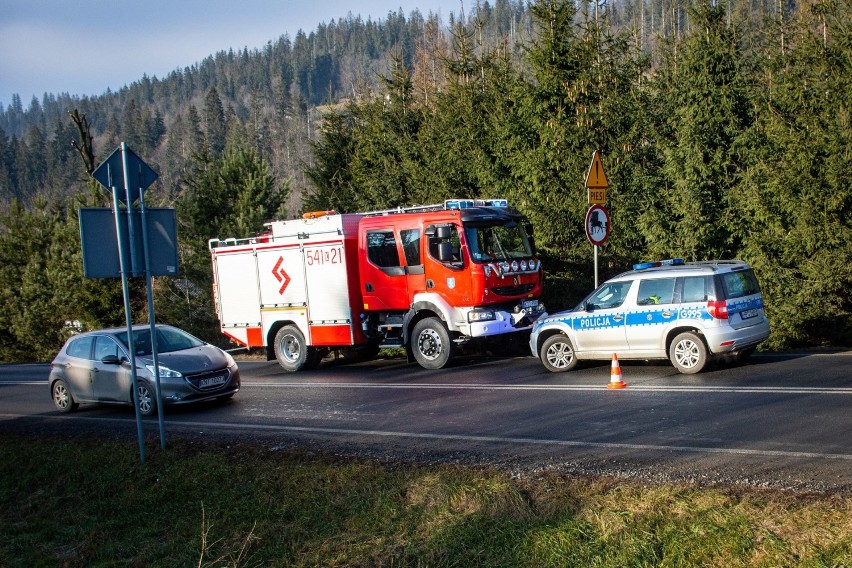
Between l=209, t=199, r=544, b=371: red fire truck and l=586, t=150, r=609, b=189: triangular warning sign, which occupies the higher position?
l=586, t=150, r=609, b=189: triangular warning sign

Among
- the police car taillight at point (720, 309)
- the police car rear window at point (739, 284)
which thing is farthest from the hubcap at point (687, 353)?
the police car rear window at point (739, 284)

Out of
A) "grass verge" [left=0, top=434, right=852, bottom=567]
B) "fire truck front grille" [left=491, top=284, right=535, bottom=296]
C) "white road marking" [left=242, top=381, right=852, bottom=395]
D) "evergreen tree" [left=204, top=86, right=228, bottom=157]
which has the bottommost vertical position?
"grass verge" [left=0, top=434, right=852, bottom=567]

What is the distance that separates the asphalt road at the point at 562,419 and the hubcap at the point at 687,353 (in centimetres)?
26

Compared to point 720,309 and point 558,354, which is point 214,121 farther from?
point 720,309

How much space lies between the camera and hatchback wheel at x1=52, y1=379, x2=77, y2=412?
50.0 ft

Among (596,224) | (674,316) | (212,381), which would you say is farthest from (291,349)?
(674,316)

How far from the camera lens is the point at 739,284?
1320 centimetres

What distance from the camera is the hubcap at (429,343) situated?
1661cm

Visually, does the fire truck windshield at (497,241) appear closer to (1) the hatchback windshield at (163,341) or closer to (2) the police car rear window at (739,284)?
(2) the police car rear window at (739,284)

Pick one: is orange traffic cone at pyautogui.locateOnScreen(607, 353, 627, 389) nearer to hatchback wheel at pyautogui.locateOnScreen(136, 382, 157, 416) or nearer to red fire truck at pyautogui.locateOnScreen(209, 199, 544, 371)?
red fire truck at pyautogui.locateOnScreen(209, 199, 544, 371)

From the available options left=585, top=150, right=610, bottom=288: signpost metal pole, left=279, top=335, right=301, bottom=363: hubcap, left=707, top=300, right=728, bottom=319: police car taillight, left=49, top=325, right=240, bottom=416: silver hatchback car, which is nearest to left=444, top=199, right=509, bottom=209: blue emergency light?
left=585, top=150, right=610, bottom=288: signpost metal pole

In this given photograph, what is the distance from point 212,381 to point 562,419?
646 cm

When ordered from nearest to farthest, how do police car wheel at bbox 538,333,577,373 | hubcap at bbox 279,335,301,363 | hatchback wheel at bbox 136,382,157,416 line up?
hatchback wheel at bbox 136,382,157,416, police car wheel at bbox 538,333,577,373, hubcap at bbox 279,335,301,363

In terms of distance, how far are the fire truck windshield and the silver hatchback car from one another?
5.18 metres
